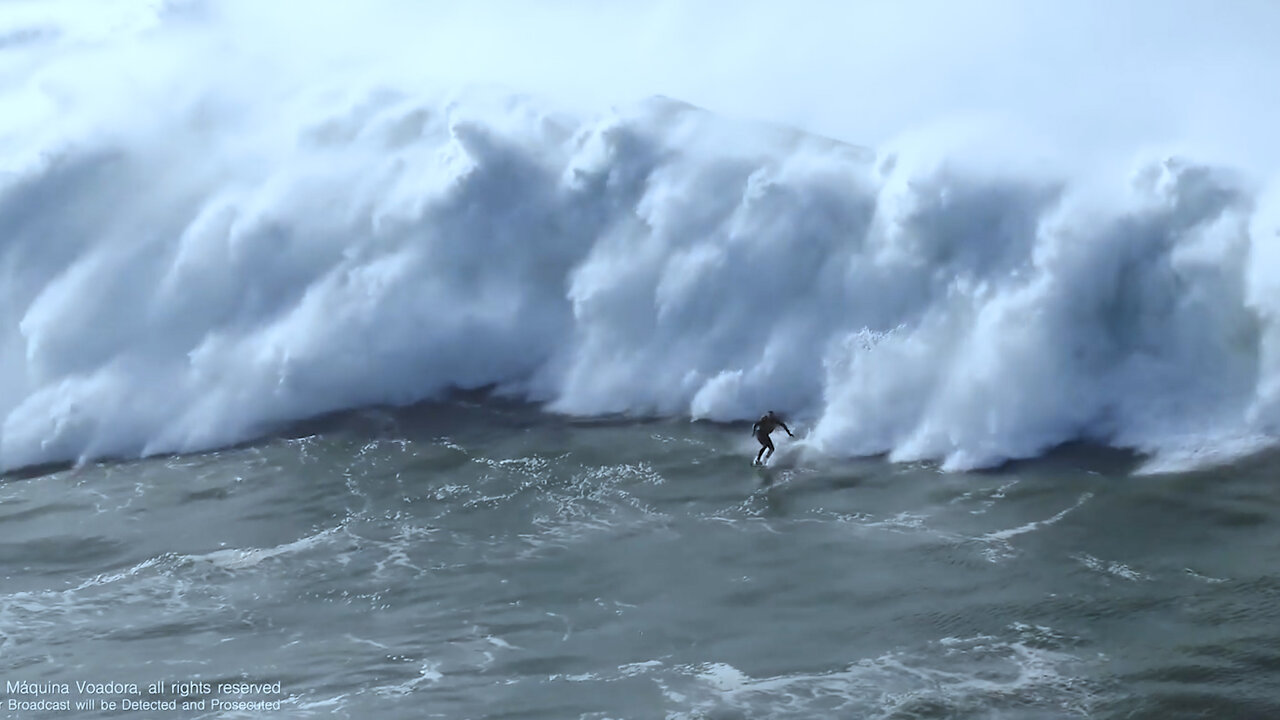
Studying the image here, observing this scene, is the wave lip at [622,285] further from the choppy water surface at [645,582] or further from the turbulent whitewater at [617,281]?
the choppy water surface at [645,582]

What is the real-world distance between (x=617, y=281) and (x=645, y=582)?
9311 millimetres

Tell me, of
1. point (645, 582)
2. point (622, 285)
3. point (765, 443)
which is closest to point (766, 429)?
point (765, 443)

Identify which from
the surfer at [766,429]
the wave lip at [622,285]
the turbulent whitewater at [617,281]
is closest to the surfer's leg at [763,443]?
the surfer at [766,429]

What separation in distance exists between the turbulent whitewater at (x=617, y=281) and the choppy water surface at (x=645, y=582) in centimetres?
164

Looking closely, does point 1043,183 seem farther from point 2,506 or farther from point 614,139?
point 2,506

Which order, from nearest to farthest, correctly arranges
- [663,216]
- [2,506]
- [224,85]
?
1. [2,506]
2. [663,216]
3. [224,85]

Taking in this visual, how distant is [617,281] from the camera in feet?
84.5

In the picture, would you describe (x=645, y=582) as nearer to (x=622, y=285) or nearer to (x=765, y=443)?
(x=765, y=443)

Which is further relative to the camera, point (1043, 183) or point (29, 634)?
point (1043, 183)

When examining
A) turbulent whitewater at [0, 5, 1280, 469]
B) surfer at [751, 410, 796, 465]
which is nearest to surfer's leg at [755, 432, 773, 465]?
surfer at [751, 410, 796, 465]

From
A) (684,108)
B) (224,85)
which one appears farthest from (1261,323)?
(224,85)

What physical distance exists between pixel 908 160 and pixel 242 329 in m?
13.3

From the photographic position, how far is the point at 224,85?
34125 millimetres

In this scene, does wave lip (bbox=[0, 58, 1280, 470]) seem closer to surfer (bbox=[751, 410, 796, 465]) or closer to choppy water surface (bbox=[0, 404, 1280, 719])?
surfer (bbox=[751, 410, 796, 465])
